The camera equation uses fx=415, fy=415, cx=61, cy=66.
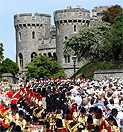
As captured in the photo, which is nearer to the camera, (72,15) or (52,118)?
(52,118)

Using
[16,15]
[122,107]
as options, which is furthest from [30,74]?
[122,107]

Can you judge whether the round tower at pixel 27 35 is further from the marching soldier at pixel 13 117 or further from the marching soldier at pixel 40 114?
the marching soldier at pixel 13 117

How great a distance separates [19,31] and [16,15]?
318 centimetres

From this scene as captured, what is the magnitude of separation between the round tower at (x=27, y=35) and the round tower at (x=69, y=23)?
8.97m

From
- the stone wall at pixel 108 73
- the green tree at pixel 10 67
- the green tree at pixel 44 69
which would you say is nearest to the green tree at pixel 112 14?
the green tree at pixel 44 69

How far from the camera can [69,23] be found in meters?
69.3

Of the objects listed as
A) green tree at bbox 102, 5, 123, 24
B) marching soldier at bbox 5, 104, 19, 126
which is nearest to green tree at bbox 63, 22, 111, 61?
green tree at bbox 102, 5, 123, 24

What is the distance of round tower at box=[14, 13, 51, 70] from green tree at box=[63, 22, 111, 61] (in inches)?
816

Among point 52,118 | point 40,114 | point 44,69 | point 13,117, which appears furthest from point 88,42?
point 52,118

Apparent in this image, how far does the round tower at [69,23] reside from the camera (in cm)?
6894

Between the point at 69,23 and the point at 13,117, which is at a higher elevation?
the point at 69,23

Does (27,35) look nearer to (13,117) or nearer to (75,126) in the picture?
(13,117)

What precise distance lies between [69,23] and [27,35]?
1161 cm

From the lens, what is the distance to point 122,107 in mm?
13750
